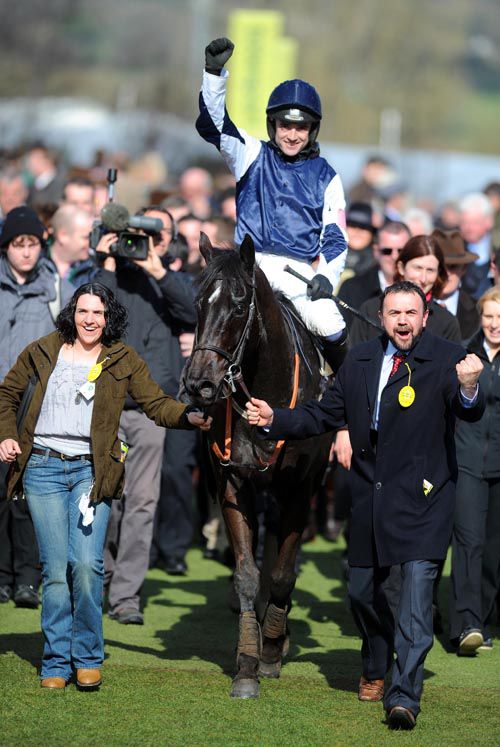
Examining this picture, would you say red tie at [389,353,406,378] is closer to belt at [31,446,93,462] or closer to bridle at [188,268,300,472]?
bridle at [188,268,300,472]

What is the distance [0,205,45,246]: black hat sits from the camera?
33.3ft

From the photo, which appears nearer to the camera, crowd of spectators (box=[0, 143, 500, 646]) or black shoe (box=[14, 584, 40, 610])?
crowd of spectators (box=[0, 143, 500, 646])

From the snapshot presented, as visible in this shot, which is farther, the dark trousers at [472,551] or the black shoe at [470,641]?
the dark trousers at [472,551]

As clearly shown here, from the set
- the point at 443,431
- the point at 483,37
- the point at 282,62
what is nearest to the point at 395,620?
the point at 443,431

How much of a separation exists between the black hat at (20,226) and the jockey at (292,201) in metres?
1.93

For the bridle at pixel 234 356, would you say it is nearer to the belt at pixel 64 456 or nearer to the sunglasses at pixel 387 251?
the belt at pixel 64 456

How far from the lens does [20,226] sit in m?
10.2

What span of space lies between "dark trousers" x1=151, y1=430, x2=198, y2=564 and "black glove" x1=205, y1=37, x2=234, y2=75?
4.10 m

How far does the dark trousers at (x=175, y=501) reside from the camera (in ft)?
38.0

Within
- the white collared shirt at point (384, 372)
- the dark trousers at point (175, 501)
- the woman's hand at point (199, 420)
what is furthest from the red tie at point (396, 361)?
the dark trousers at point (175, 501)

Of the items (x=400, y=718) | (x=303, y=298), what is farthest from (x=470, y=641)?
(x=303, y=298)

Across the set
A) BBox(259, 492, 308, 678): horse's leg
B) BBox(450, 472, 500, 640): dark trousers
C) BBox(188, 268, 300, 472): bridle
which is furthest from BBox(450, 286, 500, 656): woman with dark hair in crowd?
BBox(188, 268, 300, 472): bridle

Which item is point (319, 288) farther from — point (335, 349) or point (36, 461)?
point (36, 461)

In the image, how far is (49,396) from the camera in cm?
779
